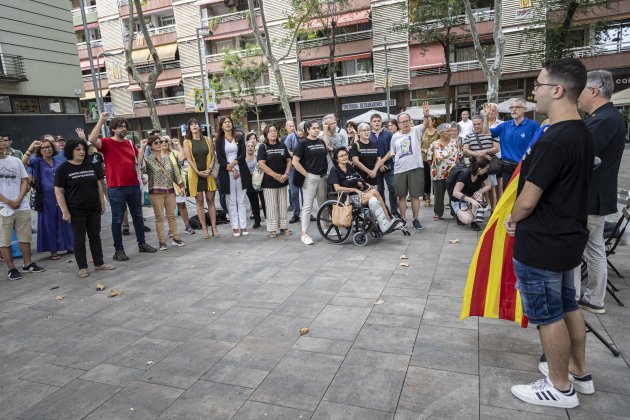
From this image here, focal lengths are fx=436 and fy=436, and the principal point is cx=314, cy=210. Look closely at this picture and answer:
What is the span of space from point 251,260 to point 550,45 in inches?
709

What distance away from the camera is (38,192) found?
7.19m

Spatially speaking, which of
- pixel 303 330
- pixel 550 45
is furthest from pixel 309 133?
pixel 550 45

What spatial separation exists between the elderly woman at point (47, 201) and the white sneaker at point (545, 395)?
7244mm

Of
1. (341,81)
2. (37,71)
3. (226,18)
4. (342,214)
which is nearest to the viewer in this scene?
(342,214)

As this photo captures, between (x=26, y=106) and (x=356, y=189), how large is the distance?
1859 cm

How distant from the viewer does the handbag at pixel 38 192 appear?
23.5ft

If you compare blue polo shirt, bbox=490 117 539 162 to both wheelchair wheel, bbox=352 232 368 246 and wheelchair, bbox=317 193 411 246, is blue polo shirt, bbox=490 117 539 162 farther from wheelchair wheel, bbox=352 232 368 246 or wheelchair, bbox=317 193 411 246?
wheelchair wheel, bbox=352 232 368 246

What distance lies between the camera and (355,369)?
124 inches

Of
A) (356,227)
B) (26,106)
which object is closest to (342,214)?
(356,227)

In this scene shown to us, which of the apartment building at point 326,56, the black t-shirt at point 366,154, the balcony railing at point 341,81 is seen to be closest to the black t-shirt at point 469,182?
the black t-shirt at point 366,154

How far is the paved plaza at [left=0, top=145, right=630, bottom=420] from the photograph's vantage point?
2.78 meters

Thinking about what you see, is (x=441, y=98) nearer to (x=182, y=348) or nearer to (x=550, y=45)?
(x=550, y=45)

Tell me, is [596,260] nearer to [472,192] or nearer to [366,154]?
[472,192]

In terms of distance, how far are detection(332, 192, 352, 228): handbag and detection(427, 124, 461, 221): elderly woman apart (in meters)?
2.33
